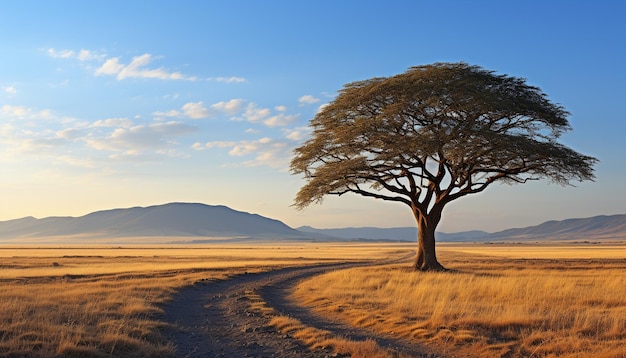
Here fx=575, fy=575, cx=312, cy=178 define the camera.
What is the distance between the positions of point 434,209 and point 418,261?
12.3 ft

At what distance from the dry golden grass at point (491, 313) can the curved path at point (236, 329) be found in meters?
0.85

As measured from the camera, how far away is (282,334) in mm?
15062

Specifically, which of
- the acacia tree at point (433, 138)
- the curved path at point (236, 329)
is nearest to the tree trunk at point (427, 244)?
the acacia tree at point (433, 138)

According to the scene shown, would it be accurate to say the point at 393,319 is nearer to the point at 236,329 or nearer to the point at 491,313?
the point at 491,313

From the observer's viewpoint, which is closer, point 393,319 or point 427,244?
point 393,319

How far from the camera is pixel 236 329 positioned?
16109mm

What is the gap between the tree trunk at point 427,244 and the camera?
38.2 metres

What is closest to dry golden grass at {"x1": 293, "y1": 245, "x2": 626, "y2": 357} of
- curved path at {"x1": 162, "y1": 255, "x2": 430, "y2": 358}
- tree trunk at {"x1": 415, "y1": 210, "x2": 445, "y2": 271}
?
curved path at {"x1": 162, "y1": 255, "x2": 430, "y2": 358}

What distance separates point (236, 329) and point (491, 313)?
7.45 metres

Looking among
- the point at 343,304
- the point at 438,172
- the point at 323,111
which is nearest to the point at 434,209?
the point at 438,172

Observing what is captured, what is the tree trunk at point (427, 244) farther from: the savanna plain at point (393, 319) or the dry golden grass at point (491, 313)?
the savanna plain at point (393, 319)

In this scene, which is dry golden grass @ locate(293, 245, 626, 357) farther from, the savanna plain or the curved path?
the curved path

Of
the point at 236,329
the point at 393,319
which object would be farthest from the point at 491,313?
the point at 236,329

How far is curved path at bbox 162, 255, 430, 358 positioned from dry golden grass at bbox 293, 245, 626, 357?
0.85 m
